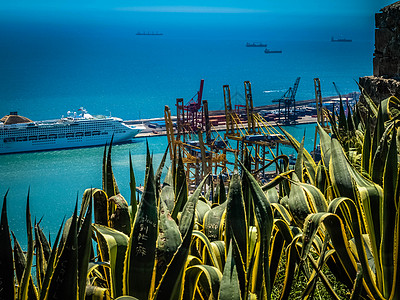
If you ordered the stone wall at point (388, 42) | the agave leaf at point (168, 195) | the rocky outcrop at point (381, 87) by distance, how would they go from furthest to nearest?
the stone wall at point (388, 42)
the rocky outcrop at point (381, 87)
the agave leaf at point (168, 195)

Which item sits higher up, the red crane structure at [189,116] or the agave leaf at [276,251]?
the red crane structure at [189,116]

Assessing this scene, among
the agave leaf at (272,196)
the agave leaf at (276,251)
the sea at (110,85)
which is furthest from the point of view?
the sea at (110,85)

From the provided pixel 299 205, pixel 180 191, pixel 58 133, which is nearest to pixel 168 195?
pixel 180 191

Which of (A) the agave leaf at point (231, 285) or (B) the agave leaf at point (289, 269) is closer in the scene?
(A) the agave leaf at point (231, 285)

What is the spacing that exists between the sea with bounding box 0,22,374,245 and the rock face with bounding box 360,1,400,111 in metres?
0.79

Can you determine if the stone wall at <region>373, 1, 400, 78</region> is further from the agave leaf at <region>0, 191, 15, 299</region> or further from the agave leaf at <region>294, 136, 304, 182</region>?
the agave leaf at <region>0, 191, 15, 299</region>

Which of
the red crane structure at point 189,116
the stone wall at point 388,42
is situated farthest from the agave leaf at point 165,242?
the red crane structure at point 189,116

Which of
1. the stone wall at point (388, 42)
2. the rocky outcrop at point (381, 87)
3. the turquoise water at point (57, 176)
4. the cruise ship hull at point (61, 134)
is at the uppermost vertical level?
the stone wall at point (388, 42)

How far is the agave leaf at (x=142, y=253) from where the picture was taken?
2.22ft

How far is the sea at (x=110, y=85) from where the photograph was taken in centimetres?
1852

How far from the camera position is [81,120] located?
28.3 meters

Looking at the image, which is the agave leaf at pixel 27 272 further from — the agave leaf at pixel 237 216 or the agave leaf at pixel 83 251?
the agave leaf at pixel 237 216

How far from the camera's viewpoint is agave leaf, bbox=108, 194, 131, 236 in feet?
2.87

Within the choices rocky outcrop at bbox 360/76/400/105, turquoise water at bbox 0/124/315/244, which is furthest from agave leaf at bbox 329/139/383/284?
turquoise water at bbox 0/124/315/244
